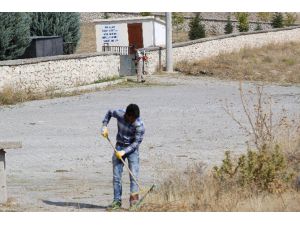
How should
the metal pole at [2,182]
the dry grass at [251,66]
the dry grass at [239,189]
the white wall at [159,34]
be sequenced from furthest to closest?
1. the white wall at [159,34]
2. the dry grass at [251,66]
3. the metal pole at [2,182]
4. the dry grass at [239,189]

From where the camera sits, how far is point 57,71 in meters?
27.2

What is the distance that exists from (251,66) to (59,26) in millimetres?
9064

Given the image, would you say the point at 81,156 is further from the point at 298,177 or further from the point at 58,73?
the point at 58,73

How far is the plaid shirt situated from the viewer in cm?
1009

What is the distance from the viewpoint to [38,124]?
19844mm

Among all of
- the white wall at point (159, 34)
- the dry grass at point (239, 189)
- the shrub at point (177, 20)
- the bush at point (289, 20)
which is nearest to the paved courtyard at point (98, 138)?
the dry grass at point (239, 189)

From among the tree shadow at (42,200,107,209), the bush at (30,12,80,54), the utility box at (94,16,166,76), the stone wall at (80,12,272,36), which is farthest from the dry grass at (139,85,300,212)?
the stone wall at (80,12,272,36)

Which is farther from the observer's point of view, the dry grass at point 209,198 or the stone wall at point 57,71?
the stone wall at point 57,71

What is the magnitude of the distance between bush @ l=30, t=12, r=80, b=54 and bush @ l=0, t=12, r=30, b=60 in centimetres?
467

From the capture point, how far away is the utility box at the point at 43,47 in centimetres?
3052

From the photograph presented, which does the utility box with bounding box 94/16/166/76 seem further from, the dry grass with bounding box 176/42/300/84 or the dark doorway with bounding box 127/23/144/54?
the dry grass with bounding box 176/42/300/84

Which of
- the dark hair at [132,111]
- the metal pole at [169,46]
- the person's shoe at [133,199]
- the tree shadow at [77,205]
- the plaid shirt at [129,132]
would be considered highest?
the metal pole at [169,46]

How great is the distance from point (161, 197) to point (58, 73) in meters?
17.5

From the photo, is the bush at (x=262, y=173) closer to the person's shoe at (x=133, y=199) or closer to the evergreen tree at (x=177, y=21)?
the person's shoe at (x=133, y=199)
